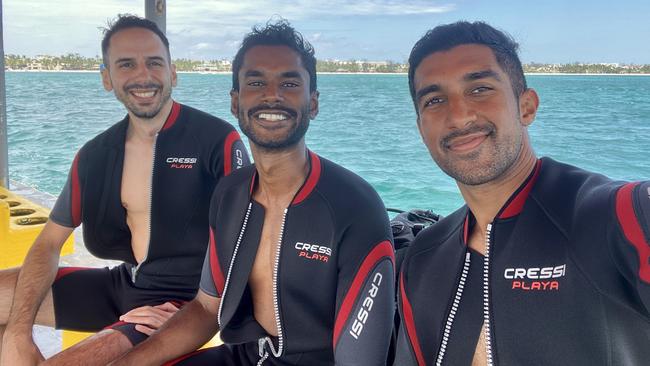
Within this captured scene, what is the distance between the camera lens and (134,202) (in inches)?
97.1

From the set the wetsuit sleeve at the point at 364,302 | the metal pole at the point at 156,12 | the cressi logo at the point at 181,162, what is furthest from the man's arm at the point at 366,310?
the metal pole at the point at 156,12

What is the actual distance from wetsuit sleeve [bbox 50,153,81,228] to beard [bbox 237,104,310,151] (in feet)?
3.13

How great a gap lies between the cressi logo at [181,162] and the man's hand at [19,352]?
80cm

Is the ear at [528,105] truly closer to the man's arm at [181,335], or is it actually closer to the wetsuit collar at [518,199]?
the wetsuit collar at [518,199]

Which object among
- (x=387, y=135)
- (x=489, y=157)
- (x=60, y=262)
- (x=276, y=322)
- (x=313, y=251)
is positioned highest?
(x=489, y=157)

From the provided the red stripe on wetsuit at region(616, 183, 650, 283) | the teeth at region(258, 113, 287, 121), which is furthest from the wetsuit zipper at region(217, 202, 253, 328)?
the red stripe on wetsuit at region(616, 183, 650, 283)

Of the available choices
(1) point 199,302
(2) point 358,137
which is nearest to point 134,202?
(1) point 199,302

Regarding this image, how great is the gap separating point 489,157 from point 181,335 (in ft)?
3.84

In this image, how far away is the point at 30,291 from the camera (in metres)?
2.31

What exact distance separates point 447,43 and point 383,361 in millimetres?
843

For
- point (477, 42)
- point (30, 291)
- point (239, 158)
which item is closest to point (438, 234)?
point (477, 42)

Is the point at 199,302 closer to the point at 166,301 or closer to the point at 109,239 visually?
the point at 166,301

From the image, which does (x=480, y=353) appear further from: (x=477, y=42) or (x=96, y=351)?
(x=96, y=351)

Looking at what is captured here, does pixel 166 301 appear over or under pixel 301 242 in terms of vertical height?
under
